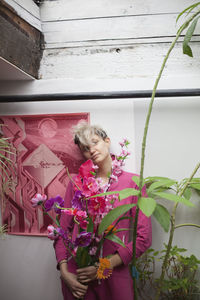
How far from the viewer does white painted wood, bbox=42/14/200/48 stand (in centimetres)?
136

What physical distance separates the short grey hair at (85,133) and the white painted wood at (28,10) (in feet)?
2.26

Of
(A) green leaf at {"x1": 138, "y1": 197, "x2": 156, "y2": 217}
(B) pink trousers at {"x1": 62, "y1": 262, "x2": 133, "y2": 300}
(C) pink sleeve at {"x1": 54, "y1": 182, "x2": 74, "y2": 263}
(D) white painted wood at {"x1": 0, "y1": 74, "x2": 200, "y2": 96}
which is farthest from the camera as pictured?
(D) white painted wood at {"x1": 0, "y1": 74, "x2": 200, "y2": 96}

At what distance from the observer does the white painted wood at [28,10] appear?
1188 millimetres

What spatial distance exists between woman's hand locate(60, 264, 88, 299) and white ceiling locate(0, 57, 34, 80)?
108 centimetres

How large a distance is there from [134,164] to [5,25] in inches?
40.1

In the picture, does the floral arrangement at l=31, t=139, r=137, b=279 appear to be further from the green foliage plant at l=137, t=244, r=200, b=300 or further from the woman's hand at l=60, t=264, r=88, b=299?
the green foliage plant at l=137, t=244, r=200, b=300

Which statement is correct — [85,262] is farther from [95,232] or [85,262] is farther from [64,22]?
[64,22]

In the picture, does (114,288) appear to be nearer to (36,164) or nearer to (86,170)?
(86,170)

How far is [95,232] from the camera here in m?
0.81

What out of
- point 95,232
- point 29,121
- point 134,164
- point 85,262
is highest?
point 29,121

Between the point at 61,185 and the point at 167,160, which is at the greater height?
the point at 167,160

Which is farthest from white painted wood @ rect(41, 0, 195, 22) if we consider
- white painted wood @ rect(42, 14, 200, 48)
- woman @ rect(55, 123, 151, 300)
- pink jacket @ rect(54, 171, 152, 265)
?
pink jacket @ rect(54, 171, 152, 265)

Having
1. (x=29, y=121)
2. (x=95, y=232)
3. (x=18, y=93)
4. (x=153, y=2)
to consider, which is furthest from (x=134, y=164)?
(x=153, y=2)

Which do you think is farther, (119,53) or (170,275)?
(119,53)
